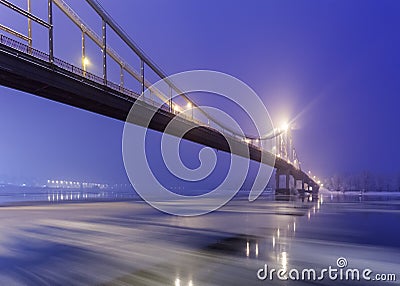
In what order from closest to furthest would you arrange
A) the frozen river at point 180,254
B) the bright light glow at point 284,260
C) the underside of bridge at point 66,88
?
the frozen river at point 180,254 < the bright light glow at point 284,260 < the underside of bridge at point 66,88

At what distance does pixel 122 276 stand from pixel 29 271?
213 cm

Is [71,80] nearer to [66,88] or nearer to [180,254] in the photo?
[66,88]

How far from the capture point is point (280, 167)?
71.1 m

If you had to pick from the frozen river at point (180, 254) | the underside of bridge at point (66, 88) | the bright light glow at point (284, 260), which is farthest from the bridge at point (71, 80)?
the bright light glow at point (284, 260)

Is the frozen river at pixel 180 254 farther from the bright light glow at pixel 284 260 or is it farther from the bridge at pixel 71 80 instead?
the bridge at pixel 71 80

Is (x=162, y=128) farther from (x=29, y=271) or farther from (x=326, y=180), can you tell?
(x=326, y=180)

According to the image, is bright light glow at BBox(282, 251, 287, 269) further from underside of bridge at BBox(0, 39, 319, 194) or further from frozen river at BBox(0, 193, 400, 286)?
underside of bridge at BBox(0, 39, 319, 194)

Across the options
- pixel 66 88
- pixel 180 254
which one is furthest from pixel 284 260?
pixel 66 88

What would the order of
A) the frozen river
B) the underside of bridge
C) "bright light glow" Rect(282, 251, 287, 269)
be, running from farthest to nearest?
1. the underside of bridge
2. "bright light glow" Rect(282, 251, 287, 269)
3. the frozen river

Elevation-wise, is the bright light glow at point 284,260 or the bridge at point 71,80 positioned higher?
the bridge at point 71,80

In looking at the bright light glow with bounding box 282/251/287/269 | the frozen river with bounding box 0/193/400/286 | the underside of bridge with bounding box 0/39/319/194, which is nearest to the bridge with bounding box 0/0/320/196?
the underside of bridge with bounding box 0/39/319/194

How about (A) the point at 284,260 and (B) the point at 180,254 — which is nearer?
(A) the point at 284,260

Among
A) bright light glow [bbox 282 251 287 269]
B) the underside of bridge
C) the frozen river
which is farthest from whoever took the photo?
the underside of bridge

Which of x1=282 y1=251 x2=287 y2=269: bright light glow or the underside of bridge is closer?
x1=282 y1=251 x2=287 y2=269: bright light glow
